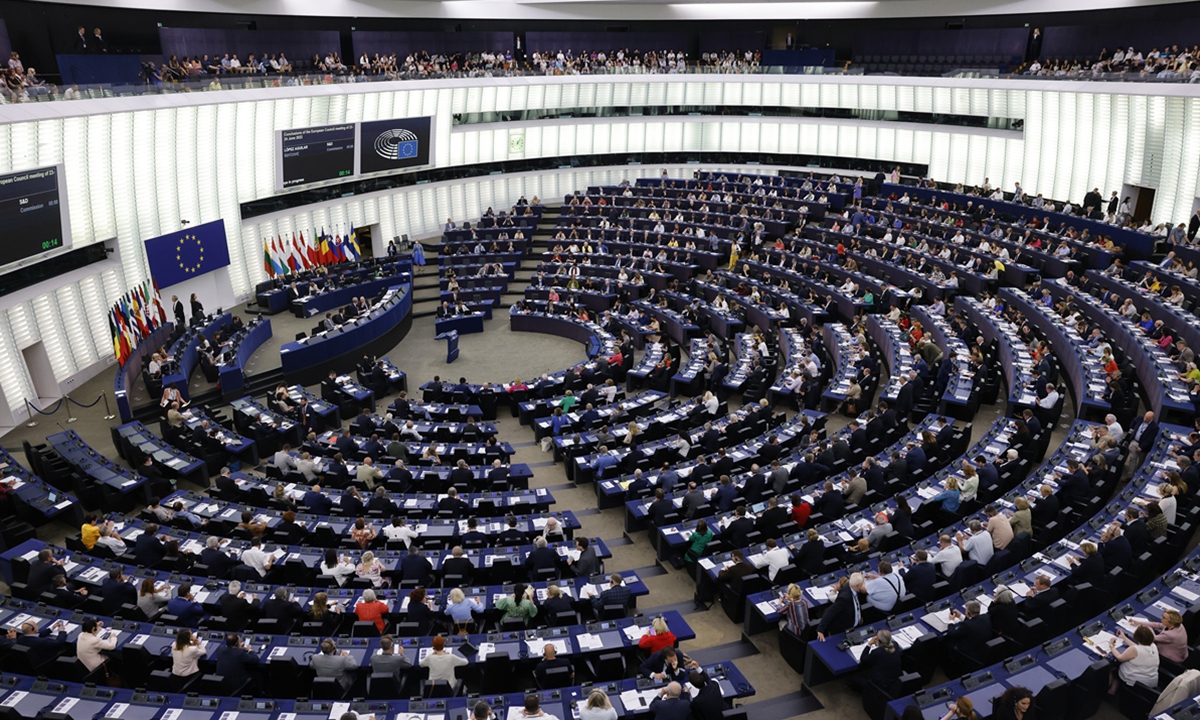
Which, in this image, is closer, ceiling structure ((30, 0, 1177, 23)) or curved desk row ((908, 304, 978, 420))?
curved desk row ((908, 304, 978, 420))

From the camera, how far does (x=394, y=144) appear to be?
33.1m

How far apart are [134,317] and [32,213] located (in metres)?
3.94

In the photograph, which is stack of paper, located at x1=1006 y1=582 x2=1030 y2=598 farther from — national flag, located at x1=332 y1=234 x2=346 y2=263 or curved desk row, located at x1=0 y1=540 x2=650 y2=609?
national flag, located at x1=332 y1=234 x2=346 y2=263

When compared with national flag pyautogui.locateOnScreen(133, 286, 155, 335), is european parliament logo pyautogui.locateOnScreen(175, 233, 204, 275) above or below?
above

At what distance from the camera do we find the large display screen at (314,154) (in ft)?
95.6

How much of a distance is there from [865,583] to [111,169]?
23251 millimetres

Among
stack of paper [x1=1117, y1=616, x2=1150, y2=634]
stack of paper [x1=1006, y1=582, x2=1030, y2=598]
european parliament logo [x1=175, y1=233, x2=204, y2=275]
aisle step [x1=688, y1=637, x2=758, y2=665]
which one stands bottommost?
aisle step [x1=688, y1=637, x2=758, y2=665]

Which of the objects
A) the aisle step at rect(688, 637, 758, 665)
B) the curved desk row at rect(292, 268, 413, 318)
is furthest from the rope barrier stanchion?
the aisle step at rect(688, 637, 758, 665)

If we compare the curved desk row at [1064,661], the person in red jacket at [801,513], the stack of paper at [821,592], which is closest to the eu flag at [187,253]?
the person in red jacket at [801,513]

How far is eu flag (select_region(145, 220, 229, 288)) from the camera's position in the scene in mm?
25344

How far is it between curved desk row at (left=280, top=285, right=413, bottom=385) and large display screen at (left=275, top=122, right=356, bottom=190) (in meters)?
6.20

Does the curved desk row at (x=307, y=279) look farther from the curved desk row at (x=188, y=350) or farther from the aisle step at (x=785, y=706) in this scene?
the aisle step at (x=785, y=706)

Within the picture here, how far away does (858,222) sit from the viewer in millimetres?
30750

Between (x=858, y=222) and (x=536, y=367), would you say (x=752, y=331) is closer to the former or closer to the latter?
(x=536, y=367)
